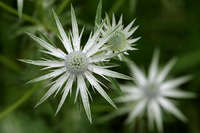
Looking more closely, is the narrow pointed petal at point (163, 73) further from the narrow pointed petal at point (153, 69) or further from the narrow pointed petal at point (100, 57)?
the narrow pointed petal at point (100, 57)

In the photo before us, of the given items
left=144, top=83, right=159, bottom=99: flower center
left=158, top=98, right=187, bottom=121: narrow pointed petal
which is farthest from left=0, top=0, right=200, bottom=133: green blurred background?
left=144, top=83, right=159, bottom=99: flower center

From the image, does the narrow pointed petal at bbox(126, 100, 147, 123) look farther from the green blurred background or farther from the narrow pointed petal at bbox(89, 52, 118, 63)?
the narrow pointed petal at bbox(89, 52, 118, 63)

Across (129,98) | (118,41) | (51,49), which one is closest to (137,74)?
(129,98)

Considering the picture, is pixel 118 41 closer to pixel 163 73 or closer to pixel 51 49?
pixel 51 49

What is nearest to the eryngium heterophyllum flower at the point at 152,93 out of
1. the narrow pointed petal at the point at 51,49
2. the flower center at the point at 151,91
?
the flower center at the point at 151,91

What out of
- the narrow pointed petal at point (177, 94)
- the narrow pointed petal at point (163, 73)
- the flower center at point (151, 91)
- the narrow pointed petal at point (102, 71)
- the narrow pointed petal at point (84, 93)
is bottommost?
the narrow pointed petal at point (177, 94)

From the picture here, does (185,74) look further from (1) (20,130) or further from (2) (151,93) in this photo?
(1) (20,130)
